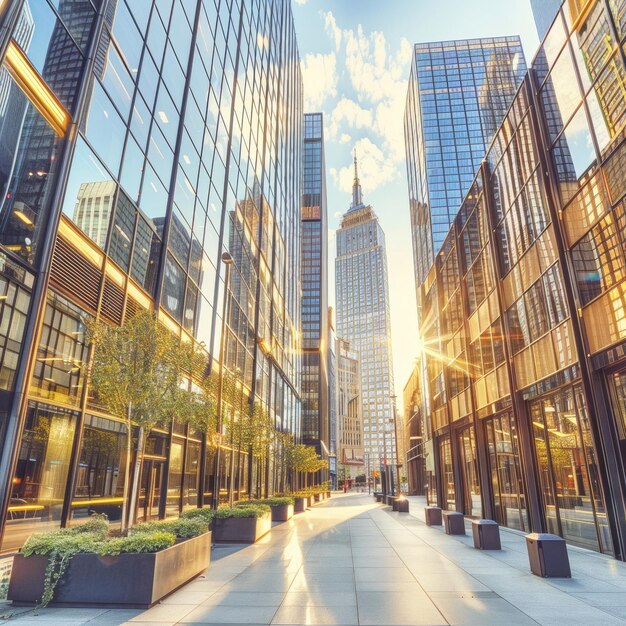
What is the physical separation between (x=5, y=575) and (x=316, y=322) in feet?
287

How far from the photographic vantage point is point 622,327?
11.3 meters

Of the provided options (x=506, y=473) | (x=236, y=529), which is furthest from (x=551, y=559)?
(x=506, y=473)

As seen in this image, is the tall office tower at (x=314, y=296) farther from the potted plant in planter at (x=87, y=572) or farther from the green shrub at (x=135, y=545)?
the potted plant in planter at (x=87, y=572)

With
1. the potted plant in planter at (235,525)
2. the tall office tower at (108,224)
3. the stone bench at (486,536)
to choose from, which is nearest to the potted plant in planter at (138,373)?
the tall office tower at (108,224)

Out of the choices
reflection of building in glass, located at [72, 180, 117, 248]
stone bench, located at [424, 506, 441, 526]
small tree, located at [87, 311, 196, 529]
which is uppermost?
reflection of building in glass, located at [72, 180, 117, 248]

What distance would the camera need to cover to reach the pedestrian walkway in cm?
662

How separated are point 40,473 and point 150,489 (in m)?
6.72

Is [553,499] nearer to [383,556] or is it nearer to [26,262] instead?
[383,556]

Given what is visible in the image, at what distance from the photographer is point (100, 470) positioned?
12.7 m

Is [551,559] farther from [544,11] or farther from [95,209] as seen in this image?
[544,11]

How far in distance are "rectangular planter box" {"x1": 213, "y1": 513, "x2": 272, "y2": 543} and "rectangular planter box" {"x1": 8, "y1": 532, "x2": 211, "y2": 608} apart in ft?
26.6

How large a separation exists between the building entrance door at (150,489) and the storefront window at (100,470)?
1.89m

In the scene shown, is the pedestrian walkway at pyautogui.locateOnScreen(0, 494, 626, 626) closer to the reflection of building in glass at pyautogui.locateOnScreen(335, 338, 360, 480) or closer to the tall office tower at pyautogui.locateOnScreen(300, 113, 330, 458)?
the tall office tower at pyautogui.locateOnScreen(300, 113, 330, 458)

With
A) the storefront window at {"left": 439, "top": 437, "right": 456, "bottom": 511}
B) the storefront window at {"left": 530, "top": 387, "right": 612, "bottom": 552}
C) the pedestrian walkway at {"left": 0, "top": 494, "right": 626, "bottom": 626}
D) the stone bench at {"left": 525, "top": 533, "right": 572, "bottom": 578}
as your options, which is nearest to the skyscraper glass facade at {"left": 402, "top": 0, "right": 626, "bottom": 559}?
the storefront window at {"left": 530, "top": 387, "right": 612, "bottom": 552}
